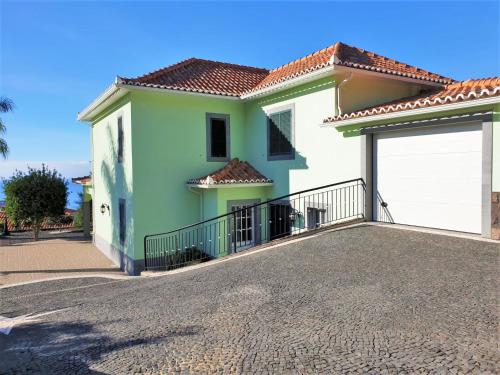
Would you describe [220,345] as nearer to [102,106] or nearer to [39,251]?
[102,106]

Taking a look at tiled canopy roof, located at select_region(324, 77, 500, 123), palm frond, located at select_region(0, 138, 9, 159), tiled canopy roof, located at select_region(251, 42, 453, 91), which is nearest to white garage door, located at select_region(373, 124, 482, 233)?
tiled canopy roof, located at select_region(324, 77, 500, 123)

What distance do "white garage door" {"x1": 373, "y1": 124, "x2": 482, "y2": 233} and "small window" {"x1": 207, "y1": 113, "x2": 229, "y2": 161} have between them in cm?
576

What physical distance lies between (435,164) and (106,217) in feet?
42.8

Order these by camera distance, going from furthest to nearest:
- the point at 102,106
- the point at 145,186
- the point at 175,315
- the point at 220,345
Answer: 1. the point at 102,106
2. the point at 145,186
3. the point at 175,315
4. the point at 220,345

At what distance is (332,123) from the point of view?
998 cm

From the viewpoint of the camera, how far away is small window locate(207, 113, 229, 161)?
1330 centimetres

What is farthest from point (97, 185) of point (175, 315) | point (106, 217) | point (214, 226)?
point (175, 315)

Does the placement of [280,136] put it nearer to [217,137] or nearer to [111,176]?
[217,137]

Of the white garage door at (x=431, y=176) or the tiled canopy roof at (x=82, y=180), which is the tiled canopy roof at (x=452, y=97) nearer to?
the white garage door at (x=431, y=176)

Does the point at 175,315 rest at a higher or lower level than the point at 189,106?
lower

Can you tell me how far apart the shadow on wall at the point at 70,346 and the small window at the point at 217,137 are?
8.77 meters

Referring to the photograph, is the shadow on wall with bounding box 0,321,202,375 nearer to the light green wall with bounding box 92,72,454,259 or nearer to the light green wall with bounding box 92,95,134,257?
the light green wall with bounding box 92,72,454,259

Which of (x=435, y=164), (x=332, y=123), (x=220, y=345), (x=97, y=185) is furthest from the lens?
(x=97, y=185)

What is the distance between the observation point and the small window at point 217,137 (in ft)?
43.6
